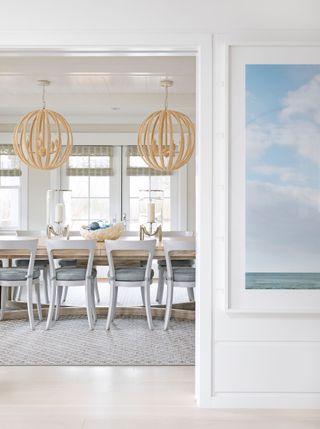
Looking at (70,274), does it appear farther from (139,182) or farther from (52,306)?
(139,182)

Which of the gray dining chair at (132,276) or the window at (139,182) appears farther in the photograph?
the window at (139,182)

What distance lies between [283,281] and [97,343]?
6.90 ft

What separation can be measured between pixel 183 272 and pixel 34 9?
2.96m

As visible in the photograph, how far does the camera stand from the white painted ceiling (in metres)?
5.42

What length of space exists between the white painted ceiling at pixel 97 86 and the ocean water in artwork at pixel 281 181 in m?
2.39

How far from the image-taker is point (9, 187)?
8.05 m

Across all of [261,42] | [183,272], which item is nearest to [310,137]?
[261,42]

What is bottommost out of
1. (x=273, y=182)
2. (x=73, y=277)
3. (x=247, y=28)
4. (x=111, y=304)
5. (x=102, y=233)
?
(x=111, y=304)

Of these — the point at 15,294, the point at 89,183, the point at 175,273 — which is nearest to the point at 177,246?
→ the point at 175,273

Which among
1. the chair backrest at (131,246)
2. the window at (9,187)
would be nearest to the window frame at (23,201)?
the window at (9,187)

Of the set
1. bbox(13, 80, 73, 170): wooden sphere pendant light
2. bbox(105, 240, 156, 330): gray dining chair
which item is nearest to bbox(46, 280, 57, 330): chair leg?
bbox(105, 240, 156, 330): gray dining chair

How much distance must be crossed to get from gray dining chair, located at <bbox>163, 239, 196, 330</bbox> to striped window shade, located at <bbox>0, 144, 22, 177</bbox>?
3946 millimetres

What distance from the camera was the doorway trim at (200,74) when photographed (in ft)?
9.78

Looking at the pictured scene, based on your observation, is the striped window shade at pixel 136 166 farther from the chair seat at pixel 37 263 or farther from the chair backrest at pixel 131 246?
the chair backrest at pixel 131 246
